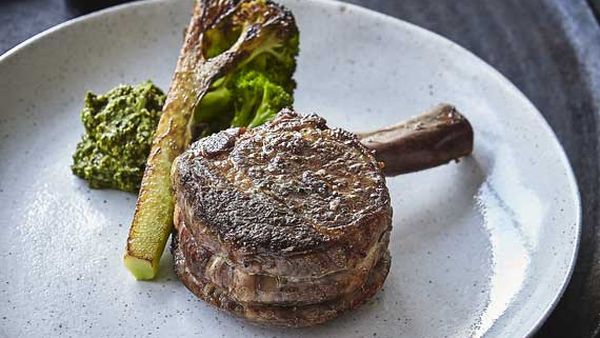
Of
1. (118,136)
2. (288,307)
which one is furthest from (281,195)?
(118,136)

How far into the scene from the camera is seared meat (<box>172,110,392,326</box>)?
2611mm

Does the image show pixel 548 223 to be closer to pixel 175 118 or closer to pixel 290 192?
pixel 290 192

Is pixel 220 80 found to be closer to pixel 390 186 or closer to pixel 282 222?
pixel 390 186

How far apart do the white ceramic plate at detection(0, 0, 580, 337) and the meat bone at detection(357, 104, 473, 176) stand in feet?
0.39

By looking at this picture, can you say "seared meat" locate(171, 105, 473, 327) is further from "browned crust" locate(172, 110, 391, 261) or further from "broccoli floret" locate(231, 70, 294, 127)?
"broccoli floret" locate(231, 70, 294, 127)

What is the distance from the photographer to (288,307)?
2.73 meters

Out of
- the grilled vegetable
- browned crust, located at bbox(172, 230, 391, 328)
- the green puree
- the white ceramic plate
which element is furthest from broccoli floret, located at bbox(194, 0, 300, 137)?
browned crust, located at bbox(172, 230, 391, 328)

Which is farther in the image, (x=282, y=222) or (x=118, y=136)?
(x=118, y=136)

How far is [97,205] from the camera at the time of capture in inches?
129

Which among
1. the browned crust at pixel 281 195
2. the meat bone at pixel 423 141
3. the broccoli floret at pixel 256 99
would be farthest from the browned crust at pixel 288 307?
the broccoli floret at pixel 256 99

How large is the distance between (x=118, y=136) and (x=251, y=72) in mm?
557

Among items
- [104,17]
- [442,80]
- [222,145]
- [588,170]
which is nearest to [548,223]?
[588,170]

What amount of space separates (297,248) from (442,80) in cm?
159

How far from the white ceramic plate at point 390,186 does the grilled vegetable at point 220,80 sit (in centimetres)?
23
